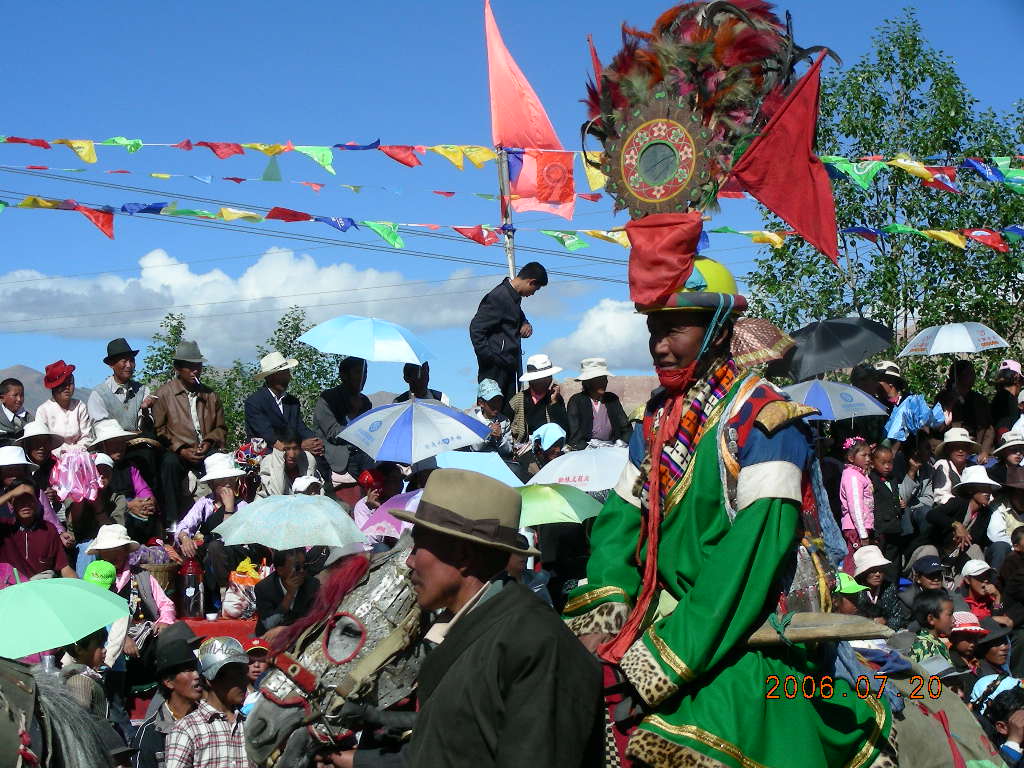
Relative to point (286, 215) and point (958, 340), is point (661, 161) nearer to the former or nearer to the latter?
point (286, 215)

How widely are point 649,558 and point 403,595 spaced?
866mm

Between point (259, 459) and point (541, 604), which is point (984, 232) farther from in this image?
point (541, 604)

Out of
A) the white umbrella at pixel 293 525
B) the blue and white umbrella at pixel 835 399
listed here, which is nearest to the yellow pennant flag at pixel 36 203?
the white umbrella at pixel 293 525

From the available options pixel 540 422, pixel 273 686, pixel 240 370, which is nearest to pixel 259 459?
pixel 540 422

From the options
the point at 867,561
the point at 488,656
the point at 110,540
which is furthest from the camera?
the point at 867,561

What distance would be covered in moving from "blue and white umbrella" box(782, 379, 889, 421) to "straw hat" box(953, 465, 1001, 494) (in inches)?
40.4

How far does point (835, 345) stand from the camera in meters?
12.7

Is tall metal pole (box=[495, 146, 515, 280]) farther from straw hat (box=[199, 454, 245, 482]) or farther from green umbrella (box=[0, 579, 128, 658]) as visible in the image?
green umbrella (box=[0, 579, 128, 658])

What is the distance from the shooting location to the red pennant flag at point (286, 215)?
12.3 m

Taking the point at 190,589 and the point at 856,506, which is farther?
the point at 856,506

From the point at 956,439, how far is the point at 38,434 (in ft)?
30.7

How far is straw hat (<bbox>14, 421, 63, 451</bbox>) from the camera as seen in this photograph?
34.0ft
